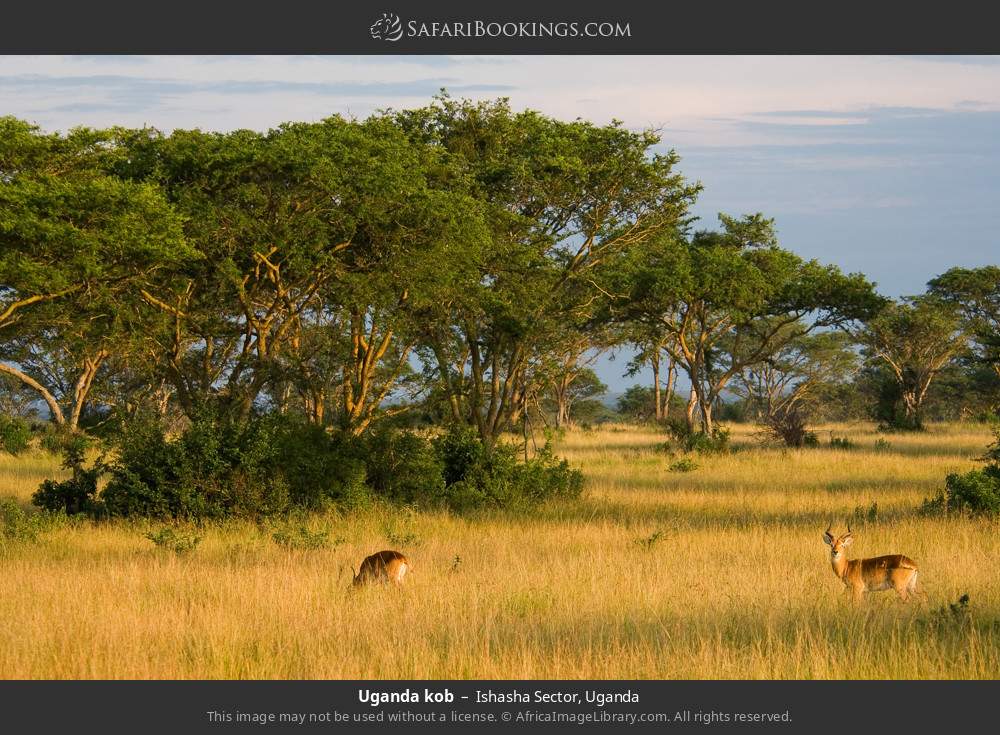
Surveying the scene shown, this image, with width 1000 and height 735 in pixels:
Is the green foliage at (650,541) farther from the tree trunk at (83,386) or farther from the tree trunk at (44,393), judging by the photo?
the tree trunk at (83,386)

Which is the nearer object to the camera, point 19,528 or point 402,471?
point 19,528

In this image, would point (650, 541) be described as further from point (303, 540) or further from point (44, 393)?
point (44, 393)

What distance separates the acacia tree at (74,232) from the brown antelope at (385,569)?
22.4 feet

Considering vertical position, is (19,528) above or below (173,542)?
above

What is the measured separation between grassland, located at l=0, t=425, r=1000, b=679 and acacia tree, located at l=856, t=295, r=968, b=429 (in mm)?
35047

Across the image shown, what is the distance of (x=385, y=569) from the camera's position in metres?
9.85

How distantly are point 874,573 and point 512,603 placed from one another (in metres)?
3.00

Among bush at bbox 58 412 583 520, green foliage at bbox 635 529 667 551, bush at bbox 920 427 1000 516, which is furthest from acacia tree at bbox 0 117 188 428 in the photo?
bush at bbox 920 427 1000 516

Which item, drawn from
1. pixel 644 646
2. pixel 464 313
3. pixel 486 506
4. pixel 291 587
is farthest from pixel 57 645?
pixel 464 313

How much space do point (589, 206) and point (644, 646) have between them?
17.3 metres

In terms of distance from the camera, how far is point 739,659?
7719mm

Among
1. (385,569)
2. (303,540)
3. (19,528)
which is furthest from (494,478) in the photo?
(385,569)

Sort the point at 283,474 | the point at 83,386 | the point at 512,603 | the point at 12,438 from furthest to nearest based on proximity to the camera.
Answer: the point at 83,386, the point at 12,438, the point at 283,474, the point at 512,603

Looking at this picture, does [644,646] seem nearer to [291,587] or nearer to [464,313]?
[291,587]
